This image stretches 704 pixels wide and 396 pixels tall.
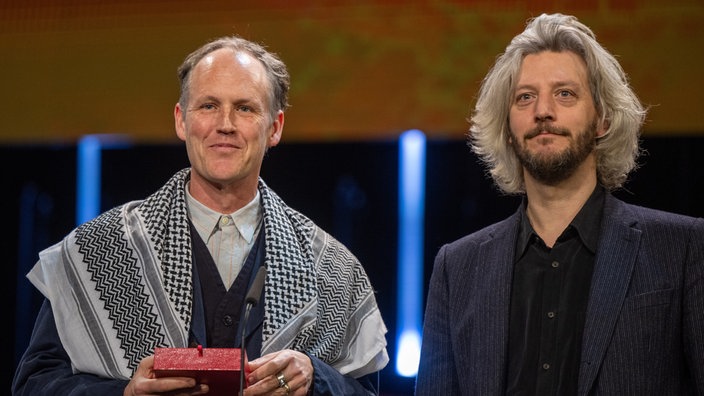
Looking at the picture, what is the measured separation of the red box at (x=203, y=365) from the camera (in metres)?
2.32

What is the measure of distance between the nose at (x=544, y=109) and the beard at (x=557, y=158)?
2cm

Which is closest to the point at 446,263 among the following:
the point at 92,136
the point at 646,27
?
the point at 646,27

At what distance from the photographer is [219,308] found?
274 cm

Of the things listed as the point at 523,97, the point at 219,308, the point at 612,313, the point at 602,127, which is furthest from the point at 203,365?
the point at 602,127

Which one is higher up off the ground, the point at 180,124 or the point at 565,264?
the point at 180,124

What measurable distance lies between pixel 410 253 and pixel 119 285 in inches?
103

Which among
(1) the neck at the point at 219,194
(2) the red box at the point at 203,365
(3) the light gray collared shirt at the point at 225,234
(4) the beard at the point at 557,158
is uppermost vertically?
(4) the beard at the point at 557,158

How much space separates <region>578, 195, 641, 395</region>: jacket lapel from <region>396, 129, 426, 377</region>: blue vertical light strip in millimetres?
2533

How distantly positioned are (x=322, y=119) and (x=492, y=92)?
6.99 ft

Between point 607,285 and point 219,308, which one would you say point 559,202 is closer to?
point 607,285

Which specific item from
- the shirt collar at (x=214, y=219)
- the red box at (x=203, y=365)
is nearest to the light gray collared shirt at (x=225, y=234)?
the shirt collar at (x=214, y=219)

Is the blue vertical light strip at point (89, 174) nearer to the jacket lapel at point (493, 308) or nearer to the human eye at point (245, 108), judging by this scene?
the human eye at point (245, 108)

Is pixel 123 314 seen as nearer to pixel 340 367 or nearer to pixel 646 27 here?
pixel 340 367

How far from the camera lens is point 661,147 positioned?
467cm
